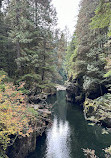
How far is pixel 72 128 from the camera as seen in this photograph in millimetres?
14812

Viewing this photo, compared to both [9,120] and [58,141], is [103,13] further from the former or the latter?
[58,141]

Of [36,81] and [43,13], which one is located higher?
[43,13]

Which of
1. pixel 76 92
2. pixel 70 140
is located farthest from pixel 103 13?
pixel 76 92

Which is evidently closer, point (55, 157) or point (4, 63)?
point (55, 157)

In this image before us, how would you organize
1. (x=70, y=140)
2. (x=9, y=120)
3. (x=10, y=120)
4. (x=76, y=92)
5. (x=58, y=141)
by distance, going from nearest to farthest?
(x=9, y=120), (x=10, y=120), (x=58, y=141), (x=70, y=140), (x=76, y=92)

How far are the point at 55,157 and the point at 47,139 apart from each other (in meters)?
2.75

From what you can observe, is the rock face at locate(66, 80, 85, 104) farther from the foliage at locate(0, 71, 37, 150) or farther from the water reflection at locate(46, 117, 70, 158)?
the foliage at locate(0, 71, 37, 150)

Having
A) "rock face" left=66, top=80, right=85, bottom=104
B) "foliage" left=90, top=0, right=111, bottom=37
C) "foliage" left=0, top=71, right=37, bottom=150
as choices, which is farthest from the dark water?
"foliage" left=90, top=0, right=111, bottom=37

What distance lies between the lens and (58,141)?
1182 centimetres

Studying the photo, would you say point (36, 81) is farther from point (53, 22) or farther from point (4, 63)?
point (53, 22)

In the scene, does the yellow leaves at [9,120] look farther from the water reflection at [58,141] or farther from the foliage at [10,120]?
the water reflection at [58,141]

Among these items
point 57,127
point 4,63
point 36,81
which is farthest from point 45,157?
point 4,63

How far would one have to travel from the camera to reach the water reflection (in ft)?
32.7

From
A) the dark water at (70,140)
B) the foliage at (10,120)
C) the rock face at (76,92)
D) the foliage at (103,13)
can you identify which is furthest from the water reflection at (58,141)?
the foliage at (103,13)
